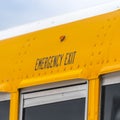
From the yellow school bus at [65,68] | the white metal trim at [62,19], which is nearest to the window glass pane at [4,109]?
the yellow school bus at [65,68]

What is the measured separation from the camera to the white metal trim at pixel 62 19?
4.69 m

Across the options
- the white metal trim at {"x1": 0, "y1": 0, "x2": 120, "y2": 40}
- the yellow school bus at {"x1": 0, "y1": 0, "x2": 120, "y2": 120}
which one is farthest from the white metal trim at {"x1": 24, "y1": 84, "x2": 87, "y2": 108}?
the white metal trim at {"x1": 0, "y1": 0, "x2": 120, "y2": 40}

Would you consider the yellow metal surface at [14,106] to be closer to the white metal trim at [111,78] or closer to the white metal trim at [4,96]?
the white metal trim at [4,96]

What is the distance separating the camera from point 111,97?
4.36 metres

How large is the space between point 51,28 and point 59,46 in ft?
0.82

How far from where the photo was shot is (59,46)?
4879 millimetres

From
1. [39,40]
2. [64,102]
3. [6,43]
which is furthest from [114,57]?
[6,43]

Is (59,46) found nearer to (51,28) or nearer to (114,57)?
(51,28)

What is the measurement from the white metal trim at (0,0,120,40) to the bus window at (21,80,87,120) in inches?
23.6

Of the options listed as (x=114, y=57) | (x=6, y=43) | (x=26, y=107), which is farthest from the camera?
(x=6, y=43)

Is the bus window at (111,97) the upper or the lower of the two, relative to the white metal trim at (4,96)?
lower

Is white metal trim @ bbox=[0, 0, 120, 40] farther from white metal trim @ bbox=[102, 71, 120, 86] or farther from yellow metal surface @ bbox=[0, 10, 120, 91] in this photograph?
white metal trim @ bbox=[102, 71, 120, 86]

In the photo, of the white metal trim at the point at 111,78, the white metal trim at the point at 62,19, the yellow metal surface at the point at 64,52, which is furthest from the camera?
the white metal trim at the point at 62,19

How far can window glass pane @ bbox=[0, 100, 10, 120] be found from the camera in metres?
5.13
